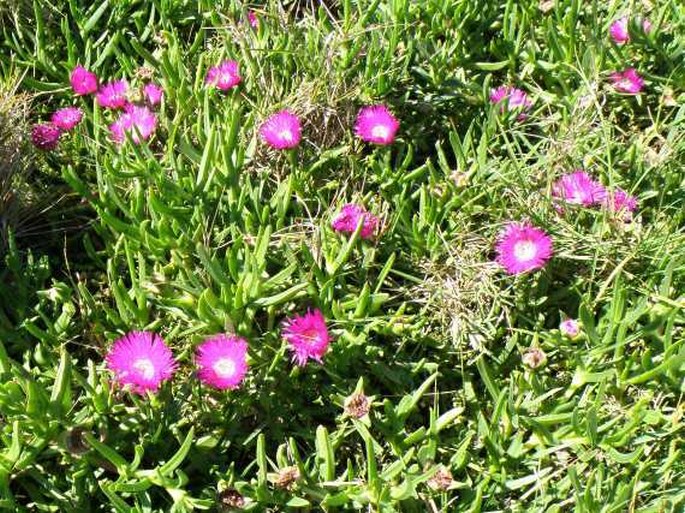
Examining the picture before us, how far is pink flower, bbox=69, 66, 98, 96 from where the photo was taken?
1852 millimetres

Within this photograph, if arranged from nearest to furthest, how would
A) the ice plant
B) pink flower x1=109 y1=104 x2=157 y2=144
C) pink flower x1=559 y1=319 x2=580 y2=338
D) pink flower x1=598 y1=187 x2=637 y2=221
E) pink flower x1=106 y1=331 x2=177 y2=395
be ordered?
pink flower x1=106 y1=331 x2=177 y2=395 → pink flower x1=559 y1=319 x2=580 y2=338 → pink flower x1=598 y1=187 x2=637 y2=221 → pink flower x1=109 y1=104 x2=157 y2=144 → the ice plant

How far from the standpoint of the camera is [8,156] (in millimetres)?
1724

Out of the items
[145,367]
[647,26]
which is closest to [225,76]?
[145,367]

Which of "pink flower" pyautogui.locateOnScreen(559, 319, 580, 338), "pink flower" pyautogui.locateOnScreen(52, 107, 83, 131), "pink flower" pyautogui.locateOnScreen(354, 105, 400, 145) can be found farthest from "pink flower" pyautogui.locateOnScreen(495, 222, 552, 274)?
"pink flower" pyautogui.locateOnScreen(52, 107, 83, 131)

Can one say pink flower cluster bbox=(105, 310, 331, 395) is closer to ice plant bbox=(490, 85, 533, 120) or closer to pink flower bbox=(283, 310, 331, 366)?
pink flower bbox=(283, 310, 331, 366)

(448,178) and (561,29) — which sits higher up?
(561,29)

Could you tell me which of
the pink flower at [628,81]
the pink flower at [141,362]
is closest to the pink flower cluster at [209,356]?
the pink flower at [141,362]

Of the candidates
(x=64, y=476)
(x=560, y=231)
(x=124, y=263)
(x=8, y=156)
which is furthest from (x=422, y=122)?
(x=64, y=476)

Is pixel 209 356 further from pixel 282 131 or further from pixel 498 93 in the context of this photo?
pixel 498 93

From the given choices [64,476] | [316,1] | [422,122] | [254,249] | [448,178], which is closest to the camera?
[64,476]

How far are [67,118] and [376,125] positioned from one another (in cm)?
65

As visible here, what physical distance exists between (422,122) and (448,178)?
0.29 metres

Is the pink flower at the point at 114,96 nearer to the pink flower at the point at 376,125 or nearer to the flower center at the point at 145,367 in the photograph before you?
the pink flower at the point at 376,125

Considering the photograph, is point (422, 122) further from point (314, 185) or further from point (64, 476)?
point (64, 476)
